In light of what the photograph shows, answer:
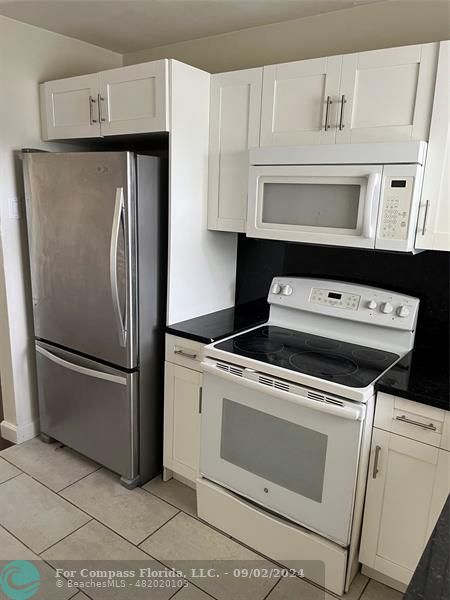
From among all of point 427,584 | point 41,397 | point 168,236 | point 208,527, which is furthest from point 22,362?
point 427,584

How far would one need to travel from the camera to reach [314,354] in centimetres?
201

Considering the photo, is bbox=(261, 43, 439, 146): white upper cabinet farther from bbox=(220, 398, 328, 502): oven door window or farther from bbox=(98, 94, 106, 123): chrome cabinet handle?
bbox=(220, 398, 328, 502): oven door window

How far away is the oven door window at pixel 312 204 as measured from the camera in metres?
1.89

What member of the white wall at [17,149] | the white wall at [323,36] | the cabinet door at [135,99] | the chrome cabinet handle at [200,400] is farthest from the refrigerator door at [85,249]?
the white wall at [323,36]

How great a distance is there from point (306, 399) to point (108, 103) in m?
1.72

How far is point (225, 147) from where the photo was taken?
2.26m

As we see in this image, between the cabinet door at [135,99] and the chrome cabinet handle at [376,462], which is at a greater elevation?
the cabinet door at [135,99]

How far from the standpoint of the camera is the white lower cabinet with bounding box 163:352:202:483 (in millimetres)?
2266

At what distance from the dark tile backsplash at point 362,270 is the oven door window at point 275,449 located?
0.78 metres

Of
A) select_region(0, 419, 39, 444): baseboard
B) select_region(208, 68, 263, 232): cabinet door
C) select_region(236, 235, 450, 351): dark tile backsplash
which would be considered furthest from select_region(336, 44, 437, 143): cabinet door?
select_region(0, 419, 39, 444): baseboard

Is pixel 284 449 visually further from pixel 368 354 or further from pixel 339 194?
pixel 339 194

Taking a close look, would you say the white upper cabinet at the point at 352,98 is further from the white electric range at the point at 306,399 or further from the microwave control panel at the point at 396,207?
the white electric range at the point at 306,399

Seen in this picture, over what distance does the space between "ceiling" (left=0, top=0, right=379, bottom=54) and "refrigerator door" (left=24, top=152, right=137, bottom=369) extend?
679 mm

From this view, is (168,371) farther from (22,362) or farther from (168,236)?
(22,362)
